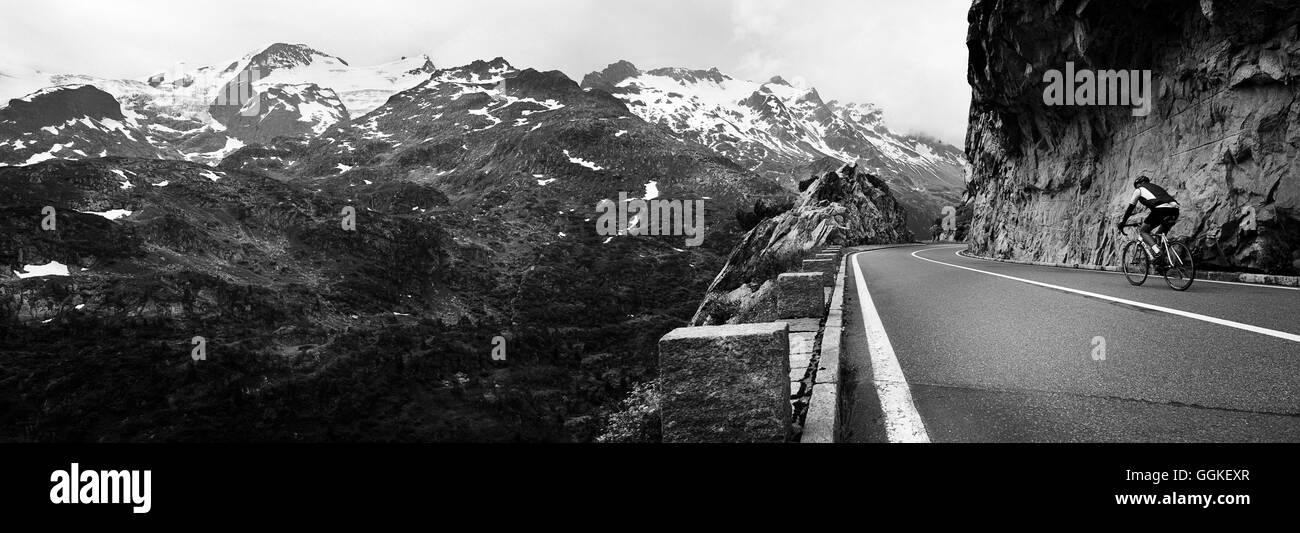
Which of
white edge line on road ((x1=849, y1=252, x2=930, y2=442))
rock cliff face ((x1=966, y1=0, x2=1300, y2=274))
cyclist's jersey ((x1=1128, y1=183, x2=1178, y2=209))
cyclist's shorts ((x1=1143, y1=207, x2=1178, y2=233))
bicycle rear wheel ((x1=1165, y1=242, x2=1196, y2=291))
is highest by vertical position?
rock cliff face ((x1=966, y1=0, x2=1300, y2=274))

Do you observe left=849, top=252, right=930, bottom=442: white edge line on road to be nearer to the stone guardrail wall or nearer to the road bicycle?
the stone guardrail wall

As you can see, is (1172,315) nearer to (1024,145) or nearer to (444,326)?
(1024,145)

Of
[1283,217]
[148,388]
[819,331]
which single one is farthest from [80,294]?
[1283,217]

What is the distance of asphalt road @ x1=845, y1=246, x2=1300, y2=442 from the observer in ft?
10.9

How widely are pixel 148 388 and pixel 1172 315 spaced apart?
69.4 metres

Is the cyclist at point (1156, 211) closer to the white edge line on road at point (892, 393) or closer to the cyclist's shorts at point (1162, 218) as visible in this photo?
the cyclist's shorts at point (1162, 218)

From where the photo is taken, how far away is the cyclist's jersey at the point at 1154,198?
899 cm

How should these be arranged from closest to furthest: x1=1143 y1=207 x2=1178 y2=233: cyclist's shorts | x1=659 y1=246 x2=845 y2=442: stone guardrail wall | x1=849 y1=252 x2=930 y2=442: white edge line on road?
x1=659 y1=246 x2=845 y2=442: stone guardrail wall
x1=849 y1=252 x2=930 y2=442: white edge line on road
x1=1143 y1=207 x2=1178 y2=233: cyclist's shorts

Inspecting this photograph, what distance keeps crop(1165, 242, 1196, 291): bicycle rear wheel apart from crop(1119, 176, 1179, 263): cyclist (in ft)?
0.58

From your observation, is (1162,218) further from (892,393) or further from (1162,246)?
(892,393)

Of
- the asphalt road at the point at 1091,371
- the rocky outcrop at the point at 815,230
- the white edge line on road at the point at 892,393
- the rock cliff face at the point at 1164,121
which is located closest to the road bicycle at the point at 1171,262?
the asphalt road at the point at 1091,371

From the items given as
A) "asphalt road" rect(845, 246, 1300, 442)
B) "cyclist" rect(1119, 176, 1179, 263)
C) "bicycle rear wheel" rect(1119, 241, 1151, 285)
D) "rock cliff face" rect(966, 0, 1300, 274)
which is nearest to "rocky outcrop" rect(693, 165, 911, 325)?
"bicycle rear wheel" rect(1119, 241, 1151, 285)

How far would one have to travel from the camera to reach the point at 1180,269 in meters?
8.79

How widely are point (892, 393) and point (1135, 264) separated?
29.6 feet
